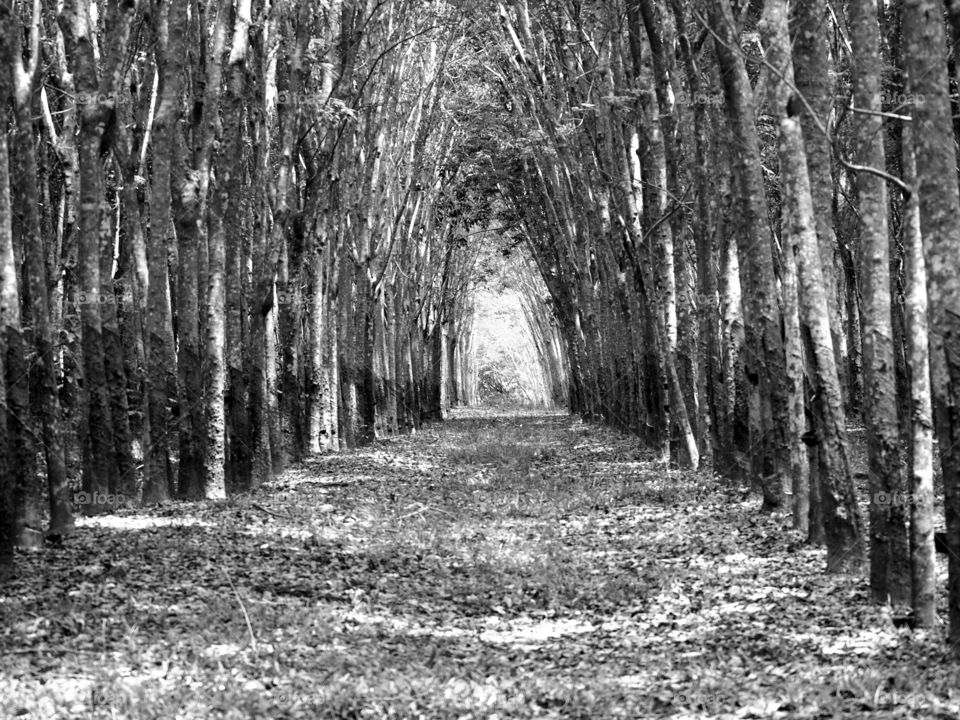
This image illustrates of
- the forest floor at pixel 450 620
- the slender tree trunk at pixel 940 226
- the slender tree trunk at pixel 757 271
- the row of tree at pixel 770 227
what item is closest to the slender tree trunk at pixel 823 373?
the row of tree at pixel 770 227

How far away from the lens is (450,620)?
971 cm

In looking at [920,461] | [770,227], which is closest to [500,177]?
[770,227]

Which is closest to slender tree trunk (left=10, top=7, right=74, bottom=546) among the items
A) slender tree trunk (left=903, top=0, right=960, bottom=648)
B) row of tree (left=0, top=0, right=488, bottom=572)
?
row of tree (left=0, top=0, right=488, bottom=572)

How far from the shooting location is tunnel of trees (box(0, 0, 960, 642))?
8.77 meters

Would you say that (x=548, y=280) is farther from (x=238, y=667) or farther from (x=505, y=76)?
(x=238, y=667)

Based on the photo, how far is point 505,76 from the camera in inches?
1148

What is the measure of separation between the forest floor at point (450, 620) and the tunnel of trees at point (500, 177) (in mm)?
714

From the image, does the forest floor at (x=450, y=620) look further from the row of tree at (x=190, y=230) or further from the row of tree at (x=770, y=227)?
the row of tree at (x=190, y=230)

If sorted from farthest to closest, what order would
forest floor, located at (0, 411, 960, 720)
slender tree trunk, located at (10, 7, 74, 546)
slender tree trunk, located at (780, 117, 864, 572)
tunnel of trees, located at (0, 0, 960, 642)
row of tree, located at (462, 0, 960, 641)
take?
slender tree trunk, located at (10, 7, 74, 546), slender tree trunk, located at (780, 117, 864, 572), tunnel of trees, located at (0, 0, 960, 642), row of tree, located at (462, 0, 960, 641), forest floor, located at (0, 411, 960, 720)

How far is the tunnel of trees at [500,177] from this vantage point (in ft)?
28.8

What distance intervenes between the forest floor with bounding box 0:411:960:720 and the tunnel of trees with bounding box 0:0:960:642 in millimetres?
714

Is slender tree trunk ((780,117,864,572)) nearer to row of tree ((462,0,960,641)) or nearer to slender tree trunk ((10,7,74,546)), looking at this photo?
row of tree ((462,0,960,641))
